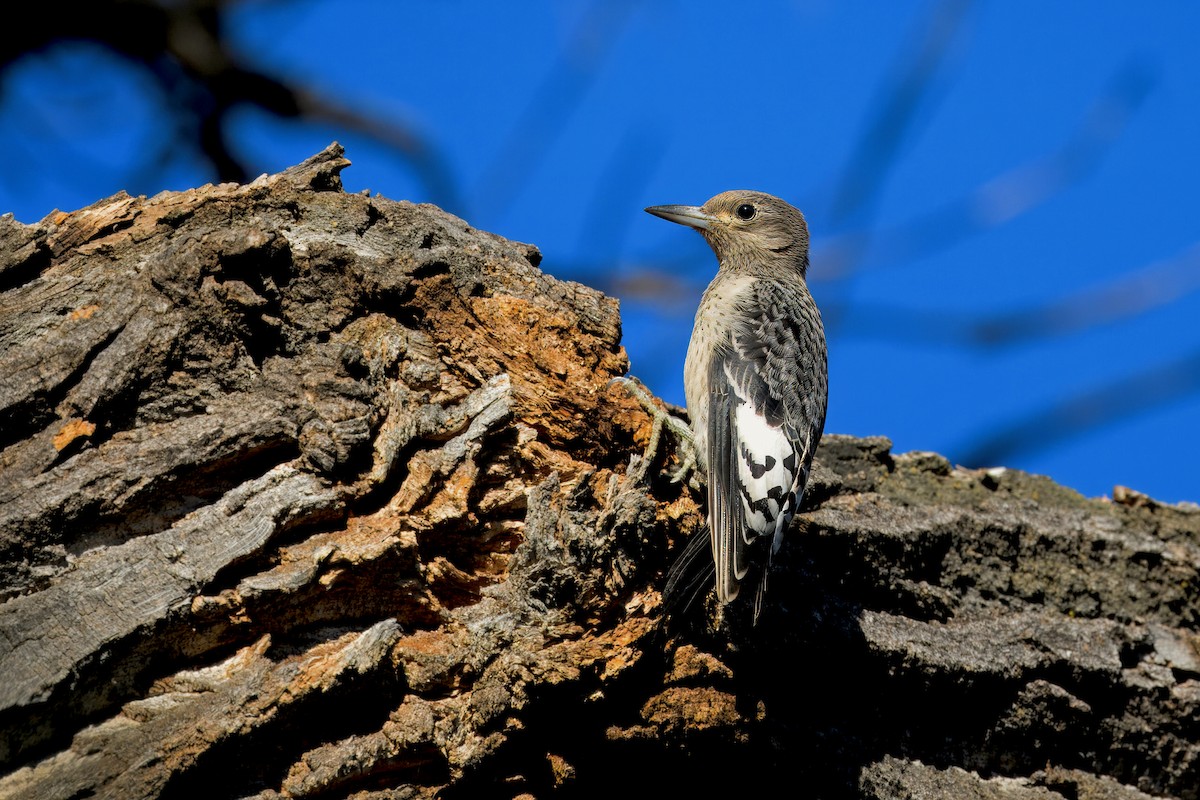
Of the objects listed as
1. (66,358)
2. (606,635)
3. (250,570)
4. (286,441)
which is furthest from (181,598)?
(606,635)

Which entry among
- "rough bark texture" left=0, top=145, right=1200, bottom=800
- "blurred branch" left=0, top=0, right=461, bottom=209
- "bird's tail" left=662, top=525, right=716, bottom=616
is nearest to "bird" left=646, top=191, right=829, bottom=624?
"bird's tail" left=662, top=525, right=716, bottom=616

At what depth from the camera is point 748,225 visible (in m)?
5.38

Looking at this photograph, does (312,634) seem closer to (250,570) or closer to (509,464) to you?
(250,570)

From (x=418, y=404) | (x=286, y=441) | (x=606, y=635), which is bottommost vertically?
(x=606, y=635)

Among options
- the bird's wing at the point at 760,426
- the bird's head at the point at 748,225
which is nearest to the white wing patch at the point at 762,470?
the bird's wing at the point at 760,426

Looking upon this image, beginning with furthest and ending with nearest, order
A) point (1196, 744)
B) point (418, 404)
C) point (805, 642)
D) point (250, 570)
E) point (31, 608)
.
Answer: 1. point (1196, 744)
2. point (805, 642)
3. point (418, 404)
4. point (250, 570)
5. point (31, 608)

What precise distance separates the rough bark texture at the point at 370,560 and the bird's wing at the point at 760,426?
168 millimetres

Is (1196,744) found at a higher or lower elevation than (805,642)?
higher

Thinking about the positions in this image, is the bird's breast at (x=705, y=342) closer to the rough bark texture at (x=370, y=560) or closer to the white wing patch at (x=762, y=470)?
the white wing patch at (x=762, y=470)

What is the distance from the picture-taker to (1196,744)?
158 inches

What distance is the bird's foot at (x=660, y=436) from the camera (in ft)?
10.7

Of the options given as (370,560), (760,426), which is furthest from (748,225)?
(370,560)

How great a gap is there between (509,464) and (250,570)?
0.75 m

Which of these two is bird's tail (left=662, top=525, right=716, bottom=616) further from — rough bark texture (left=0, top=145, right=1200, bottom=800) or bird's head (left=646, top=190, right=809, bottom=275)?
bird's head (left=646, top=190, right=809, bottom=275)
